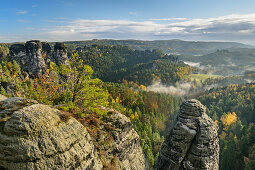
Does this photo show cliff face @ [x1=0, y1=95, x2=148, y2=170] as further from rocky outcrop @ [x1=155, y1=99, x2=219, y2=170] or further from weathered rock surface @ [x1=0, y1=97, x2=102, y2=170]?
rocky outcrop @ [x1=155, y1=99, x2=219, y2=170]

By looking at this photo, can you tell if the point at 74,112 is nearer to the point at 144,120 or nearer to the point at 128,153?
the point at 128,153

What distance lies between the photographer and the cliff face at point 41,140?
10289 mm

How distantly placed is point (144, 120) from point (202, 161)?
86350 millimetres

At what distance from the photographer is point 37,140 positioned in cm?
1076

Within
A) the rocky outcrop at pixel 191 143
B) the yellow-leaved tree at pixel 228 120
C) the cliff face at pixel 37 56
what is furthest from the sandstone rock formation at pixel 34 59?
the yellow-leaved tree at pixel 228 120

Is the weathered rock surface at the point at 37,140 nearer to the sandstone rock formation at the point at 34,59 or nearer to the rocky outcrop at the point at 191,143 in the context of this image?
the rocky outcrop at the point at 191,143

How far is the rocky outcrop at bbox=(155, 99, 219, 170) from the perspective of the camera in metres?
18.3

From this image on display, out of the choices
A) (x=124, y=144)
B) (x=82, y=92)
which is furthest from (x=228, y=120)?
(x=82, y=92)

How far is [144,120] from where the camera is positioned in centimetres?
10288

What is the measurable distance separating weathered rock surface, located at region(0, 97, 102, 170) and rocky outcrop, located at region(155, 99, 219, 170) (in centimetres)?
1178

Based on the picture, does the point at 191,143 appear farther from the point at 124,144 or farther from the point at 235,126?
the point at 235,126

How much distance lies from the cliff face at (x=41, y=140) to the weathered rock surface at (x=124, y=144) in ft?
8.66

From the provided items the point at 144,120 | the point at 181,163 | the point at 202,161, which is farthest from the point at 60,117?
the point at 144,120

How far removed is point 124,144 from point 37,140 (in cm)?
1133
